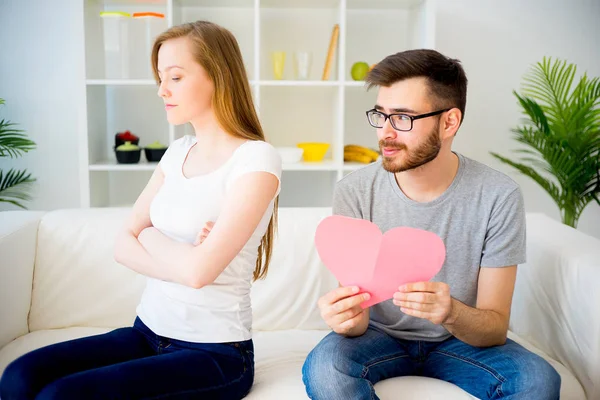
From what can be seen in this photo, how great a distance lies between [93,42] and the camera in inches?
133

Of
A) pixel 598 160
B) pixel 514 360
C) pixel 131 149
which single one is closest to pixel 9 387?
pixel 514 360

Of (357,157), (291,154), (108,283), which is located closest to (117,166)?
(291,154)

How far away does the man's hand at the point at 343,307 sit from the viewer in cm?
144

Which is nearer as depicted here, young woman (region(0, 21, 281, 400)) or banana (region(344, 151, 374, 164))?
young woman (region(0, 21, 281, 400))

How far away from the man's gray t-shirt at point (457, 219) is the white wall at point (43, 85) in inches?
90.3

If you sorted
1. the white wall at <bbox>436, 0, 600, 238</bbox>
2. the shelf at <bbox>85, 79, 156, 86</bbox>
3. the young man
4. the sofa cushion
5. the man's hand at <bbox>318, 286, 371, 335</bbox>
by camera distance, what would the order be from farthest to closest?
the white wall at <bbox>436, 0, 600, 238</bbox> < the shelf at <bbox>85, 79, 156, 86</bbox> < the sofa cushion < the young man < the man's hand at <bbox>318, 286, 371, 335</bbox>

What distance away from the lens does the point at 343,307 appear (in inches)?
57.0

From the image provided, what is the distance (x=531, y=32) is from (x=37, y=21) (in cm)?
268

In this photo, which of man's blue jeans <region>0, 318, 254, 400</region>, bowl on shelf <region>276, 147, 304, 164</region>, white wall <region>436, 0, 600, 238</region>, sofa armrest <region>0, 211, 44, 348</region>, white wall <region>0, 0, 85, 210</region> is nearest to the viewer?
man's blue jeans <region>0, 318, 254, 400</region>

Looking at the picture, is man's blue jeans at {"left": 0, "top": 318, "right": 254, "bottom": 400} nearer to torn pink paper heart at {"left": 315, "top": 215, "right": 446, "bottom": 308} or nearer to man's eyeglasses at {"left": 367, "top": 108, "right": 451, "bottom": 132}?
torn pink paper heart at {"left": 315, "top": 215, "right": 446, "bottom": 308}

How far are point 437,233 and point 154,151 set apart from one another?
2.05m

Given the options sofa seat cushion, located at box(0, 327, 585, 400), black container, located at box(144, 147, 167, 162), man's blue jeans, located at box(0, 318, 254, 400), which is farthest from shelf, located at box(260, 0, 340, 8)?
man's blue jeans, located at box(0, 318, 254, 400)

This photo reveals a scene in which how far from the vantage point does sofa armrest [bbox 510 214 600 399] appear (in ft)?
5.63

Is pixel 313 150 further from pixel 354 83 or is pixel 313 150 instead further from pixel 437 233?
pixel 437 233
